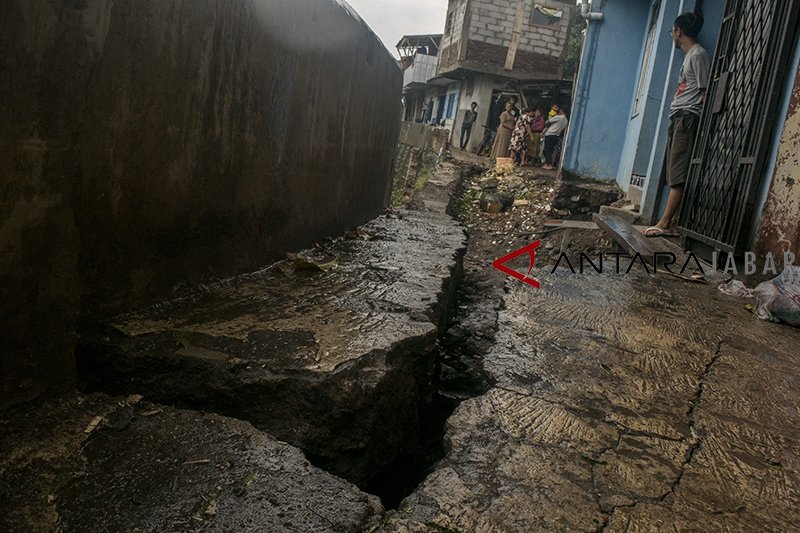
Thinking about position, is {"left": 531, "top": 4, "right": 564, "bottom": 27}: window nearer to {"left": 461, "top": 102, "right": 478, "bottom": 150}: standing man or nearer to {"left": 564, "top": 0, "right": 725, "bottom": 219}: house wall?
{"left": 461, "top": 102, "right": 478, "bottom": 150}: standing man

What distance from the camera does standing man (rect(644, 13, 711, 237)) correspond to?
5043mm

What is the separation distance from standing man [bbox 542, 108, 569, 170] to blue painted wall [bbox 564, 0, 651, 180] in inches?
167

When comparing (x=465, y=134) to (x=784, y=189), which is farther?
(x=465, y=134)

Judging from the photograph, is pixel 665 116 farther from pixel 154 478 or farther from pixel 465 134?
pixel 465 134

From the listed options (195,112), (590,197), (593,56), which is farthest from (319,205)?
(593,56)

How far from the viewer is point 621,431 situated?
1.67 metres

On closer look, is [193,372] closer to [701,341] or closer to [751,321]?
[701,341]

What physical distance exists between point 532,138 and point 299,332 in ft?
52.8

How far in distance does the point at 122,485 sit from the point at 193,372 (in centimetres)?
45

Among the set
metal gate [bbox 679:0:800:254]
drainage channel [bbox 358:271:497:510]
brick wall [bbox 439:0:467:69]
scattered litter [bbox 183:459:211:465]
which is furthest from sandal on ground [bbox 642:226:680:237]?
brick wall [bbox 439:0:467:69]

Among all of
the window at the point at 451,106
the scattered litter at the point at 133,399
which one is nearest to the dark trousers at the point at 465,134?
the window at the point at 451,106

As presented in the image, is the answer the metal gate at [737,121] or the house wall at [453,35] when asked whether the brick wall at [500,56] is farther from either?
the metal gate at [737,121]

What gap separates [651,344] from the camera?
2.51 m

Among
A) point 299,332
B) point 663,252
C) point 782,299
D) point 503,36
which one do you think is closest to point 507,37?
point 503,36
